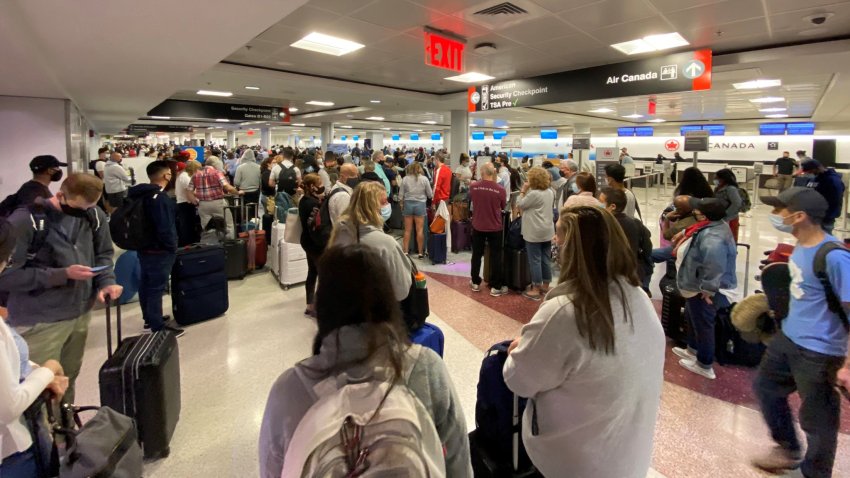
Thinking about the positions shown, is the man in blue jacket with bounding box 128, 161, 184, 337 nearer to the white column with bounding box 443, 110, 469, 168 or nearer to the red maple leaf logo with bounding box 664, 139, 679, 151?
the white column with bounding box 443, 110, 469, 168

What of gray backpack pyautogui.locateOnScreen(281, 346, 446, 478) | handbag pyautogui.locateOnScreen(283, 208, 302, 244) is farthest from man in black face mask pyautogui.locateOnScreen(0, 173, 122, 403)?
gray backpack pyautogui.locateOnScreen(281, 346, 446, 478)

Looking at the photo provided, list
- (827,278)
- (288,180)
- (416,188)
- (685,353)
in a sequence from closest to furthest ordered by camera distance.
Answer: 1. (827,278)
2. (685,353)
3. (288,180)
4. (416,188)

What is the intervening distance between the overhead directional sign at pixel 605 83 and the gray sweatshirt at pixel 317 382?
688 cm

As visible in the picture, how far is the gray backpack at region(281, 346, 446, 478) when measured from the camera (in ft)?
2.81

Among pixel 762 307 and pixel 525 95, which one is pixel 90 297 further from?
pixel 525 95

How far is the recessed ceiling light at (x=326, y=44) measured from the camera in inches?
236

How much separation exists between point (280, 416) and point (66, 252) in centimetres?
232

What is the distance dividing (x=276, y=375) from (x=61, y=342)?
146 centimetres

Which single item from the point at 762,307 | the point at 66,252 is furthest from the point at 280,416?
the point at 762,307

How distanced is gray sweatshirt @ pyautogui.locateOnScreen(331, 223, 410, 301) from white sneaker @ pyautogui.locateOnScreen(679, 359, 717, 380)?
2.51m

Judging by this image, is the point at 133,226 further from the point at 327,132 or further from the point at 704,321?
the point at 327,132

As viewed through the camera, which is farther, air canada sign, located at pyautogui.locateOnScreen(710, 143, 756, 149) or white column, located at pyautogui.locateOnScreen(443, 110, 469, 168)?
air canada sign, located at pyautogui.locateOnScreen(710, 143, 756, 149)

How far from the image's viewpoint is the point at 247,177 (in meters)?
7.88

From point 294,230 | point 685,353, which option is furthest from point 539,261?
point 294,230
